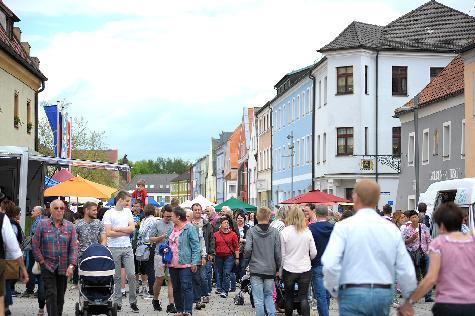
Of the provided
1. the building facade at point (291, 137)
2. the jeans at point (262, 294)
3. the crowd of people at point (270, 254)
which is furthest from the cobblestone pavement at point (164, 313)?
the building facade at point (291, 137)

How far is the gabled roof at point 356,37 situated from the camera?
2058 inches

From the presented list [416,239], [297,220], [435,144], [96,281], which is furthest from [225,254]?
[435,144]

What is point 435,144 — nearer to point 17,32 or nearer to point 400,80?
point 400,80

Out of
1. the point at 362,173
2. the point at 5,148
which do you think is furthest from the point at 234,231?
the point at 362,173

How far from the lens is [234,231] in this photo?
23.0 metres

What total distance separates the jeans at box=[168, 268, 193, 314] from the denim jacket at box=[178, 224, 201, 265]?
6.6 inches

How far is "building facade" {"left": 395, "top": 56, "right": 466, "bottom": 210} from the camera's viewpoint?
37.8m

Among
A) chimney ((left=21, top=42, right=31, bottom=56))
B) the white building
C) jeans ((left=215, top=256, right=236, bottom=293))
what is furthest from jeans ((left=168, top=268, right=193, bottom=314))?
the white building

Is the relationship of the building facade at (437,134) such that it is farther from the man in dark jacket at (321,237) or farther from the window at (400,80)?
the man in dark jacket at (321,237)

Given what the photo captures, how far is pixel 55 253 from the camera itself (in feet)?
48.8

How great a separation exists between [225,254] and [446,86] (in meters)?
20.1

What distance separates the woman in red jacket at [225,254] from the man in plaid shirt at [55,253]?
7.97 metres

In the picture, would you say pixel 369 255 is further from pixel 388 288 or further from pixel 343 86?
pixel 343 86

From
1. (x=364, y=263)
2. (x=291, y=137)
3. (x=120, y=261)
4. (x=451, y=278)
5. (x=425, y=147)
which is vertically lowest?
(x=120, y=261)
